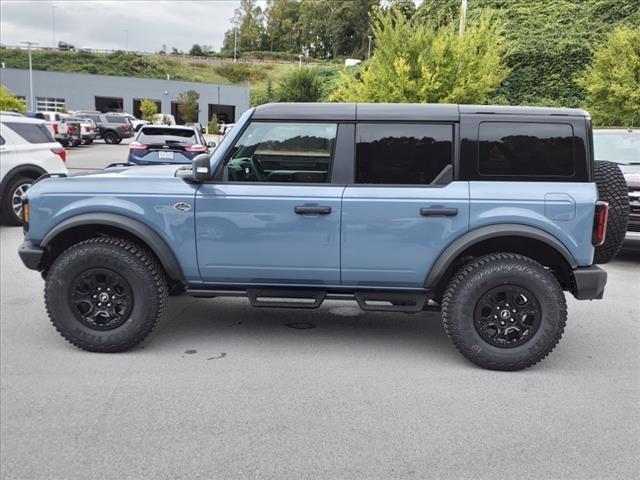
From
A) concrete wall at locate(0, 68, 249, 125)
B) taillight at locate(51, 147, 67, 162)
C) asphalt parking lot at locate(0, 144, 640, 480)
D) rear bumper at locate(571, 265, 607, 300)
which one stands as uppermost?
concrete wall at locate(0, 68, 249, 125)

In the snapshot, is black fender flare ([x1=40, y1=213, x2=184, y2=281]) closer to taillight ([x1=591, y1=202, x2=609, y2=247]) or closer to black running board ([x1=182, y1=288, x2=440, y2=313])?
black running board ([x1=182, y1=288, x2=440, y2=313])

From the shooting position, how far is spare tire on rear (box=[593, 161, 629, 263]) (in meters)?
4.47

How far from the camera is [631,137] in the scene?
879 cm

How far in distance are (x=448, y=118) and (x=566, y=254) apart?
4.21 feet

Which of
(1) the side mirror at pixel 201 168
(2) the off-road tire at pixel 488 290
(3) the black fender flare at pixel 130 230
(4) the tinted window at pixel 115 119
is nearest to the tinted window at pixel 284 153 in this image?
(1) the side mirror at pixel 201 168

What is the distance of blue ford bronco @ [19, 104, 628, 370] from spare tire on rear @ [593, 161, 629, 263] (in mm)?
11

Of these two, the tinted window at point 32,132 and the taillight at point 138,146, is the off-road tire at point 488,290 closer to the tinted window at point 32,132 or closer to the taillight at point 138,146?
the tinted window at point 32,132

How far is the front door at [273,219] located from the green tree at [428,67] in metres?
11.4

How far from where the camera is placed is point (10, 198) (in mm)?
9898

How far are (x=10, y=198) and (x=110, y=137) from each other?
2751 cm

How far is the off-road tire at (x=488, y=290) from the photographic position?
4176mm

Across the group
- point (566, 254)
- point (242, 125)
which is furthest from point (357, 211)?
point (566, 254)

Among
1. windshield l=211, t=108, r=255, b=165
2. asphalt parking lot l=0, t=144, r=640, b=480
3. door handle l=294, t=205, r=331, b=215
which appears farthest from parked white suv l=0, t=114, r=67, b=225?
door handle l=294, t=205, r=331, b=215

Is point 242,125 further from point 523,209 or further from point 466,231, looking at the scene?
point 523,209
